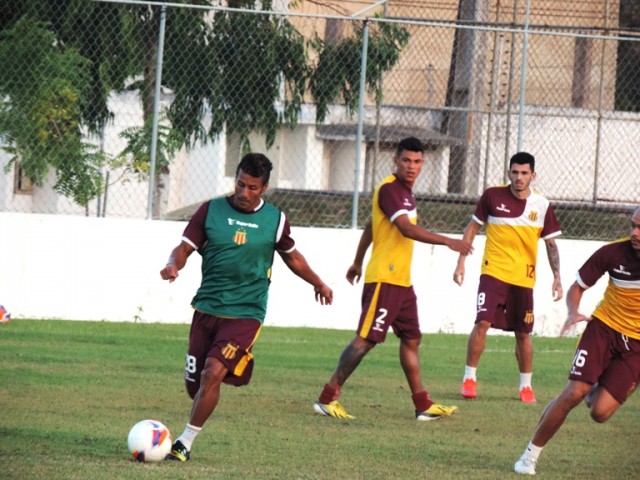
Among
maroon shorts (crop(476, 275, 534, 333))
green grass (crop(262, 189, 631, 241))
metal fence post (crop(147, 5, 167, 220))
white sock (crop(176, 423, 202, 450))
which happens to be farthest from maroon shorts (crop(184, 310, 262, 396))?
green grass (crop(262, 189, 631, 241))

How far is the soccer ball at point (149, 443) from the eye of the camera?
320 inches

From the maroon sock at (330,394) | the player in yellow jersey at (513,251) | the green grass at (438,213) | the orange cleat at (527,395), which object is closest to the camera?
the maroon sock at (330,394)

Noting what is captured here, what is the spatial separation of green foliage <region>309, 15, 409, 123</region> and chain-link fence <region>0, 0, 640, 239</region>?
2 centimetres

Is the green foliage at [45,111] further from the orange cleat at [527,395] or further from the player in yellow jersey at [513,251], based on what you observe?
the orange cleat at [527,395]

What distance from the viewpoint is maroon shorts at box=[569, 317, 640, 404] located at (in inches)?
333

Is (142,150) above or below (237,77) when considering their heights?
below

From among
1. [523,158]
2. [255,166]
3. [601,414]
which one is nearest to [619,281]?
[601,414]

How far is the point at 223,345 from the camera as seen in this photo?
855 cm

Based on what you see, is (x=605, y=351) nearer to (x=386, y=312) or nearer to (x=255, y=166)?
(x=255, y=166)

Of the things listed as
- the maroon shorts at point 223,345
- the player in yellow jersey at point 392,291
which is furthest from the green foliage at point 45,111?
the maroon shorts at point 223,345

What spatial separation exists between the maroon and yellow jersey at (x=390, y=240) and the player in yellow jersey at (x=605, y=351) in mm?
2662

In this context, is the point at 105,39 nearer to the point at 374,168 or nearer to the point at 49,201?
the point at 49,201

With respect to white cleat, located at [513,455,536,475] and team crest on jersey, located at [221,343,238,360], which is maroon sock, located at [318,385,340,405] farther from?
white cleat, located at [513,455,536,475]

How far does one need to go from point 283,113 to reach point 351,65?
1092mm
